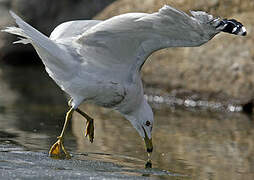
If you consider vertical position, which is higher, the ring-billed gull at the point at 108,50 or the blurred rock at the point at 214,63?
the ring-billed gull at the point at 108,50

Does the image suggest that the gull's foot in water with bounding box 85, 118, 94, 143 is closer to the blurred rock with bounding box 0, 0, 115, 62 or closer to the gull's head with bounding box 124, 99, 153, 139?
the gull's head with bounding box 124, 99, 153, 139

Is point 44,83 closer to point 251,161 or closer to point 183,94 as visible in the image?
point 183,94

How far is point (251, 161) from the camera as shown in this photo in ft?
24.3

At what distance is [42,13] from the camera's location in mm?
16078

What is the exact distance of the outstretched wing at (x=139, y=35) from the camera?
656 cm

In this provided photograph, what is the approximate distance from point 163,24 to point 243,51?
5.52m

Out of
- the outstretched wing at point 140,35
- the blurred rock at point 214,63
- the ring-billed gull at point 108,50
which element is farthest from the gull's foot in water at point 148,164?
the blurred rock at point 214,63

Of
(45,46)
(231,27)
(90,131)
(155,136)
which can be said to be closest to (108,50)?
(45,46)

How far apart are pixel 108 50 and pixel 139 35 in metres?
0.45

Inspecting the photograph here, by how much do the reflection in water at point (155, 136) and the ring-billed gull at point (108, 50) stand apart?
13.6 inches

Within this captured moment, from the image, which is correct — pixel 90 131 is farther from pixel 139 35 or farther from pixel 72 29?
pixel 139 35

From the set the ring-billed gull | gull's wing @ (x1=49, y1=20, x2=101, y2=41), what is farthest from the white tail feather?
gull's wing @ (x1=49, y1=20, x2=101, y2=41)

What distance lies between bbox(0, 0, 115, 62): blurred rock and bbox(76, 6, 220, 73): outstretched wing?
8.44m

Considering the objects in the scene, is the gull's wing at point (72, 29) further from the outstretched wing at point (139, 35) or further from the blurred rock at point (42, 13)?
the blurred rock at point (42, 13)
